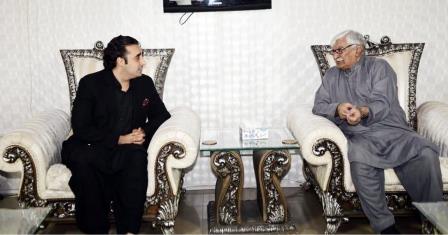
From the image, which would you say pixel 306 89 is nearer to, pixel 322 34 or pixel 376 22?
pixel 322 34

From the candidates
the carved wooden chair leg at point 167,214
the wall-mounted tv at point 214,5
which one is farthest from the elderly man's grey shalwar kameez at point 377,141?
the carved wooden chair leg at point 167,214

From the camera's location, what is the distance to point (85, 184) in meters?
3.13

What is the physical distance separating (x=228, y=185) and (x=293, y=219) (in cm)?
53

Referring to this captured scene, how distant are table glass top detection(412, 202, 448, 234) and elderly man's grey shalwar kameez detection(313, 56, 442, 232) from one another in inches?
22.9

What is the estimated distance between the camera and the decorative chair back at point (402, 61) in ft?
12.7

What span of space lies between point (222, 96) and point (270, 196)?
1115 millimetres

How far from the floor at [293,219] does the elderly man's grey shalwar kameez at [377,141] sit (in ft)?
1.00

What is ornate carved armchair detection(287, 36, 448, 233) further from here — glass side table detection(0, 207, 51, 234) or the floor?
glass side table detection(0, 207, 51, 234)

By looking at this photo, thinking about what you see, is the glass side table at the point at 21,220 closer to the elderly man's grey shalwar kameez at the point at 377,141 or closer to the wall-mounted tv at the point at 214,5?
the elderly man's grey shalwar kameez at the point at 377,141

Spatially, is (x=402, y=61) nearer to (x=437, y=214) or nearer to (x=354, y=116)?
(x=354, y=116)

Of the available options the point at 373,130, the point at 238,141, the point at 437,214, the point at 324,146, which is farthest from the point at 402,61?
the point at 437,214

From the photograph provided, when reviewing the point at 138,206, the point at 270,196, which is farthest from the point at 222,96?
the point at 138,206

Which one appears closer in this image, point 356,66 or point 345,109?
point 345,109

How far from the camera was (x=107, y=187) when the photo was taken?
3.21 meters
